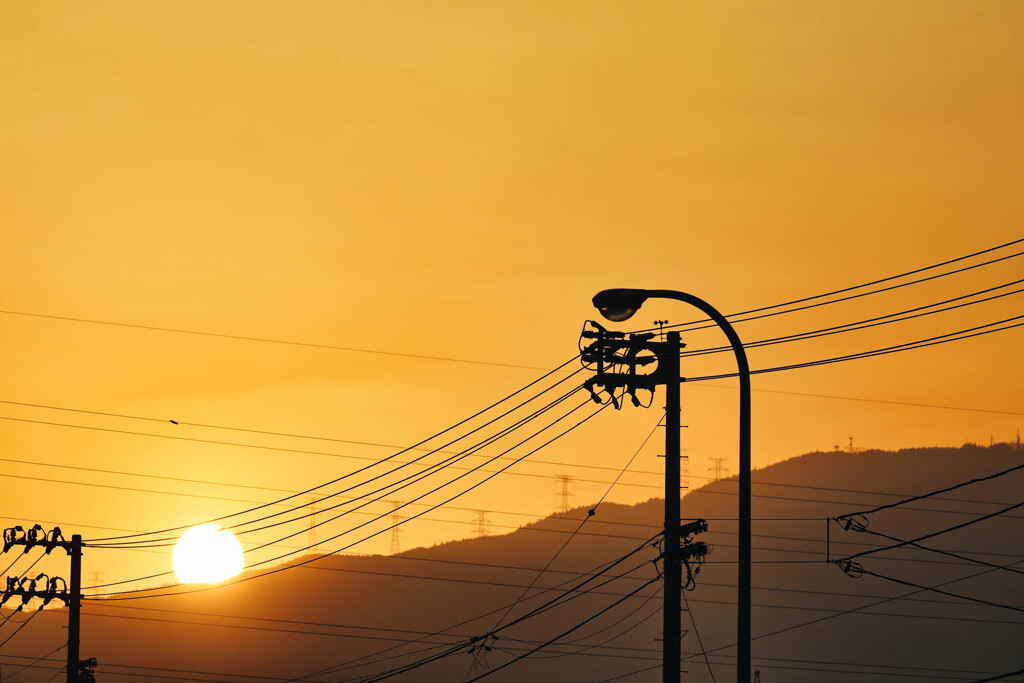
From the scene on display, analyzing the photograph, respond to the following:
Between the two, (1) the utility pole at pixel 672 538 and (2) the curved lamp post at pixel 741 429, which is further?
(1) the utility pole at pixel 672 538

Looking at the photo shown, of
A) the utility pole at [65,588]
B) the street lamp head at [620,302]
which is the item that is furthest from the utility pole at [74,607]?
the street lamp head at [620,302]

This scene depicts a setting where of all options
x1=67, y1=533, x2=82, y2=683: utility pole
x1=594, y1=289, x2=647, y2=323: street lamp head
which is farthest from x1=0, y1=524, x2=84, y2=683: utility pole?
x1=594, y1=289, x2=647, y2=323: street lamp head

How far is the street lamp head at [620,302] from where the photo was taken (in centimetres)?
2455

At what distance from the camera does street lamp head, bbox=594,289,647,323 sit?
24.5m

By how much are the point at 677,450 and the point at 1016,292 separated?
23.4 feet

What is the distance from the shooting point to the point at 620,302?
24656 millimetres

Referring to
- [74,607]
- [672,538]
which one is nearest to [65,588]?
[74,607]

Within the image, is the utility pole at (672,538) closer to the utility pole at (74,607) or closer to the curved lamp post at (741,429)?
the curved lamp post at (741,429)

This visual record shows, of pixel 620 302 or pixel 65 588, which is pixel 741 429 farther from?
pixel 65 588

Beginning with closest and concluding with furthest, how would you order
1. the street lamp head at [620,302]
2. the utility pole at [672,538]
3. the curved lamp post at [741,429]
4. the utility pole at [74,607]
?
the curved lamp post at [741,429], the street lamp head at [620,302], the utility pole at [672,538], the utility pole at [74,607]

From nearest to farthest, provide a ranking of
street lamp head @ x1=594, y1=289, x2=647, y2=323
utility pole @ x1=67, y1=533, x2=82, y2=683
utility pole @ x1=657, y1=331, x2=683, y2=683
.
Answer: street lamp head @ x1=594, y1=289, x2=647, y2=323
utility pole @ x1=657, y1=331, x2=683, y2=683
utility pole @ x1=67, y1=533, x2=82, y2=683

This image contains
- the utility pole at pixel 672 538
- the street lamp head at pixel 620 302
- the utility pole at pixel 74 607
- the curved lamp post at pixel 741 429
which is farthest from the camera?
the utility pole at pixel 74 607

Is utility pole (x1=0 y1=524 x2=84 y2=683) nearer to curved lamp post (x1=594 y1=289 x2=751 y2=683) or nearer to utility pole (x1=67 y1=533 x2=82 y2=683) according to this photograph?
utility pole (x1=67 y1=533 x2=82 y2=683)

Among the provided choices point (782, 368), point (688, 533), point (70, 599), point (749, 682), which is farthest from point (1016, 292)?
point (70, 599)
